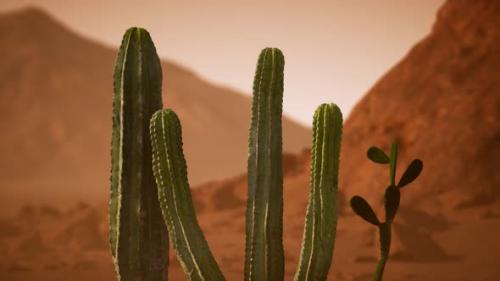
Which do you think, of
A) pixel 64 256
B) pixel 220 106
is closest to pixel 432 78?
pixel 64 256

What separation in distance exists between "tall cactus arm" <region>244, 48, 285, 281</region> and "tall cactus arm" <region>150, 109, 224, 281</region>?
403 millimetres

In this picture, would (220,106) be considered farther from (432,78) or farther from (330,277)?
(330,277)

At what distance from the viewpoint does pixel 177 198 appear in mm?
4930

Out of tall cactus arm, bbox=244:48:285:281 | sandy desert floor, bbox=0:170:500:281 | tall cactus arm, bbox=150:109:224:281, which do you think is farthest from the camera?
sandy desert floor, bbox=0:170:500:281

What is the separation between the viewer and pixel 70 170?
55.5 metres

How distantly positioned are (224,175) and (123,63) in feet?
192

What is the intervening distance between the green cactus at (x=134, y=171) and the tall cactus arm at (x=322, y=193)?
129 centimetres

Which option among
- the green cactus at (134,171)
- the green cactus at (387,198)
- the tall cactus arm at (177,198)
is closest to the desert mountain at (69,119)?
the green cactus at (134,171)

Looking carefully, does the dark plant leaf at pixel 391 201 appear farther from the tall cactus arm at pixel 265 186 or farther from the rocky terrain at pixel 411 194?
the rocky terrain at pixel 411 194

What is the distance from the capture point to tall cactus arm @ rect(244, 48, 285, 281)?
17.2 ft

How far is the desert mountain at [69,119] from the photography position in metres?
54.2

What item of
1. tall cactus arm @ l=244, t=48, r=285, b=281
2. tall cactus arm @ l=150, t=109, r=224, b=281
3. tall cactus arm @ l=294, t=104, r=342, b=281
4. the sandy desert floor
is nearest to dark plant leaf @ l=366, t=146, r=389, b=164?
tall cactus arm @ l=294, t=104, r=342, b=281

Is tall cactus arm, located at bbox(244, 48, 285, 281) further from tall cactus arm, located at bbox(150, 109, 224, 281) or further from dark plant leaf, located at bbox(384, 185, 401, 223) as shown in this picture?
dark plant leaf, located at bbox(384, 185, 401, 223)

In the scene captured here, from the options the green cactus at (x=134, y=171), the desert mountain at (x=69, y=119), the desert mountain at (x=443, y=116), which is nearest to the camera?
the green cactus at (x=134, y=171)
